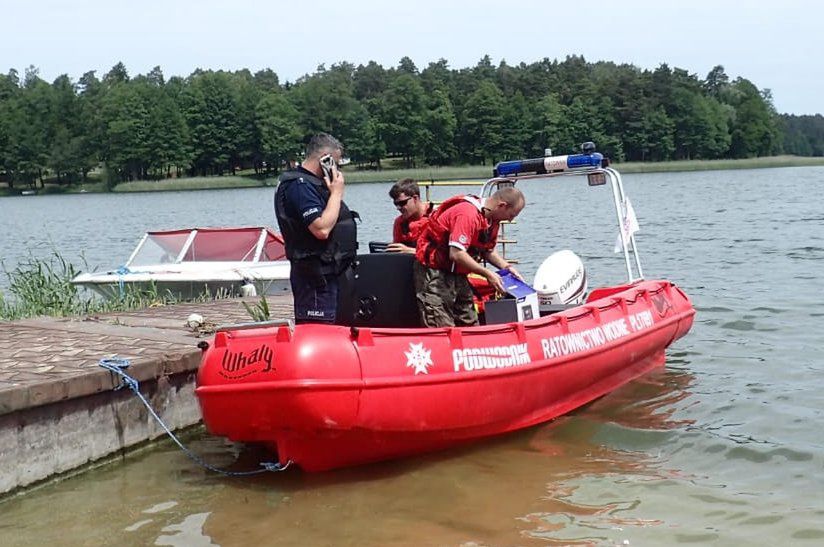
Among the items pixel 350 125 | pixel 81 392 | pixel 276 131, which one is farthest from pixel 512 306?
pixel 350 125

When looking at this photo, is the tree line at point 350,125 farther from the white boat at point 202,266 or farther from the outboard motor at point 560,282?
the outboard motor at point 560,282

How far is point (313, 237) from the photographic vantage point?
5.73m

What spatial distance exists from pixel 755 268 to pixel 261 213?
77.2 ft

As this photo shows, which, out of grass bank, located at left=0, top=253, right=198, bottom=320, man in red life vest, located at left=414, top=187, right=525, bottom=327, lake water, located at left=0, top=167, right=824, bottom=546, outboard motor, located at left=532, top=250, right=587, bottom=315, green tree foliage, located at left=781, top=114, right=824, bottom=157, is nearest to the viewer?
lake water, located at left=0, top=167, right=824, bottom=546

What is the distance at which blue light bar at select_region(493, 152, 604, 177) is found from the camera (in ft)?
27.2

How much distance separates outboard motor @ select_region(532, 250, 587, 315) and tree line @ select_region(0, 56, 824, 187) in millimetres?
71789

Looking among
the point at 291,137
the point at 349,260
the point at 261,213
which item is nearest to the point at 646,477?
the point at 349,260

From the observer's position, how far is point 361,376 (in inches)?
216

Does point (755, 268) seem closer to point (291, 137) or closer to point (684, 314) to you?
point (684, 314)

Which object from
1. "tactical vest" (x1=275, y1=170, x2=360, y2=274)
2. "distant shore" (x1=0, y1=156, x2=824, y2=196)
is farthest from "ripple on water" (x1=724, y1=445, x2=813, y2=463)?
"distant shore" (x1=0, y1=156, x2=824, y2=196)

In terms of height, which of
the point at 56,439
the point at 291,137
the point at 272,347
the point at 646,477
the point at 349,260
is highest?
the point at 291,137

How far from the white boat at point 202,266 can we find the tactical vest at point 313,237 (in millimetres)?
5336

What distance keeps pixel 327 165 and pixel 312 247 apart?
514mm

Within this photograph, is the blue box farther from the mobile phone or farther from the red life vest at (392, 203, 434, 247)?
the mobile phone
